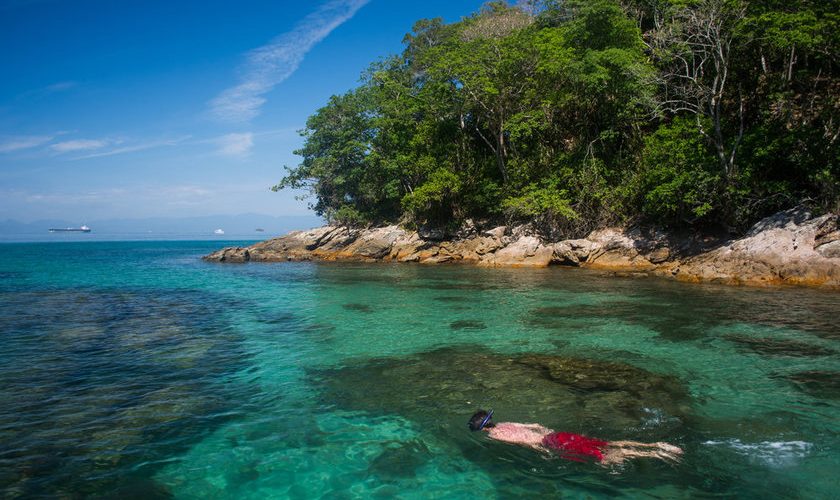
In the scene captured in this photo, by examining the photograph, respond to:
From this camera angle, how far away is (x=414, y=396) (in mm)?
7086

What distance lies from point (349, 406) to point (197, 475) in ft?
7.67

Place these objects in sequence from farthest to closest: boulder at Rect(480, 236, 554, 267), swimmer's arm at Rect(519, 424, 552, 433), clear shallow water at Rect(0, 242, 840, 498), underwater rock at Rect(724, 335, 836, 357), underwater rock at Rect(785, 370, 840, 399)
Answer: boulder at Rect(480, 236, 554, 267) < underwater rock at Rect(724, 335, 836, 357) < underwater rock at Rect(785, 370, 840, 399) < swimmer's arm at Rect(519, 424, 552, 433) < clear shallow water at Rect(0, 242, 840, 498)

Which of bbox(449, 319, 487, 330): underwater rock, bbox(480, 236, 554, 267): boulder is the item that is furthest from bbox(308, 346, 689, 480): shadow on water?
bbox(480, 236, 554, 267): boulder

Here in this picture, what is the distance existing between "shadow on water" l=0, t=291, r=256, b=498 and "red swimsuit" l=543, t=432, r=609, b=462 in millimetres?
4289

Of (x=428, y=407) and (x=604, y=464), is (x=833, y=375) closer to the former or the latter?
(x=604, y=464)

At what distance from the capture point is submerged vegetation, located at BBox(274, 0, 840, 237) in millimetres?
19578

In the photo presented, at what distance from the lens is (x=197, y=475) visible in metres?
4.83

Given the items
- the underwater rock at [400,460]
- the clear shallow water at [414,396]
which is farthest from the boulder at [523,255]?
the underwater rock at [400,460]

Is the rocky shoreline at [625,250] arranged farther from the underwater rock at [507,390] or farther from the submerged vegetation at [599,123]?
the underwater rock at [507,390]

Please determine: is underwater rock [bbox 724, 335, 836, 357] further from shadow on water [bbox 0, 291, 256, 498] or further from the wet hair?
shadow on water [bbox 0, 291, 256, 498]

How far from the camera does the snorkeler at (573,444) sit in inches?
196

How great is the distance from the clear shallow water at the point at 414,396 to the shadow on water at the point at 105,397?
1.5 inches

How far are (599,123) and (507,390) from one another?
28.3 m

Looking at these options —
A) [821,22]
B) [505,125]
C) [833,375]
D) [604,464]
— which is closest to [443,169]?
[505,125]
